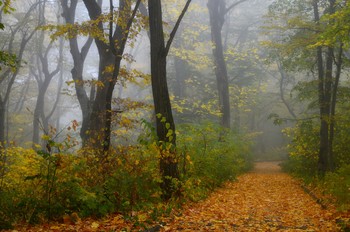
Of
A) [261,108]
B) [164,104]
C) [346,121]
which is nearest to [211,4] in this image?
[346,121]

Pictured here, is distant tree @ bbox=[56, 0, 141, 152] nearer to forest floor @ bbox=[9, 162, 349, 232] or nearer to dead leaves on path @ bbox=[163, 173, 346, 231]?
forest floor @ bbox=[9, 162, 349, 232]

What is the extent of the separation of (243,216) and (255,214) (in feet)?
1.69

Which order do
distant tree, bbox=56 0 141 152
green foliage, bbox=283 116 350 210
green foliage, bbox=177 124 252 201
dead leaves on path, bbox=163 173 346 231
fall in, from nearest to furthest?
dead leaves on path, bbox=163 173 346 231
green foliage, bbox=177 124 252 201
distant tree, bbox=56 0 141 152
green foliage, bbox=283 116 350 210

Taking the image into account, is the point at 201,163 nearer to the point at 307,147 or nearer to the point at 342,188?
the point at 342,188

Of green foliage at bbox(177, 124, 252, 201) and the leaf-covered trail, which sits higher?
green foliage at bbox(177, 124, 252, 201)

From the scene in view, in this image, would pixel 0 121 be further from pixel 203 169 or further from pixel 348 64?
pixel 348 64

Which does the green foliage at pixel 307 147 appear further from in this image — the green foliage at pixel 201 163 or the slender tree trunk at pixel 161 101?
the slender tree trunk at pixel 161 101

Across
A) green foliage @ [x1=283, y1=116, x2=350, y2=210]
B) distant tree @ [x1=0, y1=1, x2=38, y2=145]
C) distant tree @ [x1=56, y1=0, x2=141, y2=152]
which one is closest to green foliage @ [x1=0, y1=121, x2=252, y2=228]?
distant tree @ [x1=56, y1=0, x2=141, y2=152]

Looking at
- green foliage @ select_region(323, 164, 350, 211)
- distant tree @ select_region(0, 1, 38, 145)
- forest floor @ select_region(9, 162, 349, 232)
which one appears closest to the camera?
forest floor @ select_region(9, 162, 349, 232)

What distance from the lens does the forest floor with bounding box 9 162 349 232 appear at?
5539 millimetres

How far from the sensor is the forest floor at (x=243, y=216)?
5539 millimetres

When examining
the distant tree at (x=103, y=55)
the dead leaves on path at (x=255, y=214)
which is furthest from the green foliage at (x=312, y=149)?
the distant tree at (x=103, y=55)

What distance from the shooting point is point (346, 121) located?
1236 centimetres

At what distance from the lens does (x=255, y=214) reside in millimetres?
7613
